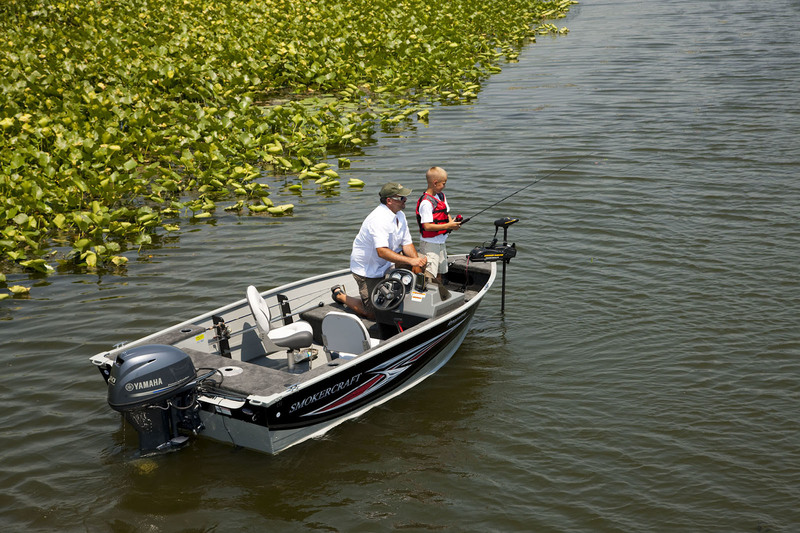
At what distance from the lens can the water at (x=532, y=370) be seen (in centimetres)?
677

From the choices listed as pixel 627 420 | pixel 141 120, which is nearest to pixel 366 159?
pixel 141 120

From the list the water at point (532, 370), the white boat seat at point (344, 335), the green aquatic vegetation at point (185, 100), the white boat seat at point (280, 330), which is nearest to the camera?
the water at point (532, 370)

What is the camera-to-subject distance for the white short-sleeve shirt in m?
8.62

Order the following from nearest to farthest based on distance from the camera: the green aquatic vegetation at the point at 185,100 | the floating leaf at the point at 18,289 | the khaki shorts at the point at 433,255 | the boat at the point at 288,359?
the boat at the point at 288,359 < the khaki shorts at the point at 433,255 < the floating leaf at the point at 18,289 < the green aquatic vegetation at the point at 185,100

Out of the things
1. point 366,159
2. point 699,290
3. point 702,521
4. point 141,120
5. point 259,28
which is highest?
point 259,28

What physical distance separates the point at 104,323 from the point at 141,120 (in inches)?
223

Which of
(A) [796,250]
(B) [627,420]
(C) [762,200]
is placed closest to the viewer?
(B) [627,420]

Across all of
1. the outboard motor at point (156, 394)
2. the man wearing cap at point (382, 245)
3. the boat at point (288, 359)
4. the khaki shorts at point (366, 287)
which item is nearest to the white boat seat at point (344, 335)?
the boat at point (288, 359)

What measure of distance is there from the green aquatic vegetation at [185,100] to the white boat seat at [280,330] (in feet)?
13.6

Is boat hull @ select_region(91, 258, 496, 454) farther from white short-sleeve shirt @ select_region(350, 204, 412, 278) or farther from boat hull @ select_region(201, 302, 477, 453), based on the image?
white short-sleeve shirt @ select_region(350, 204, 412, 278)

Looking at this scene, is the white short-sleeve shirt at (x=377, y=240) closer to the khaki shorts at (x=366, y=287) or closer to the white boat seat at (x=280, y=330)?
the khaki shorts at (x=366, y=287)

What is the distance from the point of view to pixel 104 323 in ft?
32.7

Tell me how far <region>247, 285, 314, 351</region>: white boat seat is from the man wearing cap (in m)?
0.93

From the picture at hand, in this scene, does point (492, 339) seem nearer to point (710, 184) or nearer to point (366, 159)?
point (710, 184)
